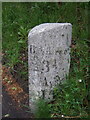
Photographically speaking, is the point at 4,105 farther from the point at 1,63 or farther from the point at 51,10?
the point at 51,10

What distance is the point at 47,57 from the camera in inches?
156

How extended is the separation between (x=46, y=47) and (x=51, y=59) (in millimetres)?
198

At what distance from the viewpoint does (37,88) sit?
4.05 metres

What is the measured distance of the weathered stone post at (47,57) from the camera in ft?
12.6

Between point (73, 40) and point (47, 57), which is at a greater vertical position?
point (73, 40)

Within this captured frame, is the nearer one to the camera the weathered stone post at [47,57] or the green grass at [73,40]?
the weathered stone post at [47,57]

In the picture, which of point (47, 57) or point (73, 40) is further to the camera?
point (73, 40)

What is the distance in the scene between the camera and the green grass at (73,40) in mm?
4070

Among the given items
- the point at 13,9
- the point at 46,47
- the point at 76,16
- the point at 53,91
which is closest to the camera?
the point at 46,47

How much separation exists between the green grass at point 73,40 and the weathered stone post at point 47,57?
0.18 m

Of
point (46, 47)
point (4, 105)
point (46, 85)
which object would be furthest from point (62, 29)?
point (4, 105)

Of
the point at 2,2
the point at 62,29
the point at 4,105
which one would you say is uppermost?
the point at 2,2

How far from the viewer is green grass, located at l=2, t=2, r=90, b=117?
407cm

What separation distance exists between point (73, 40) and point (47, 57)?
1.37 metres
